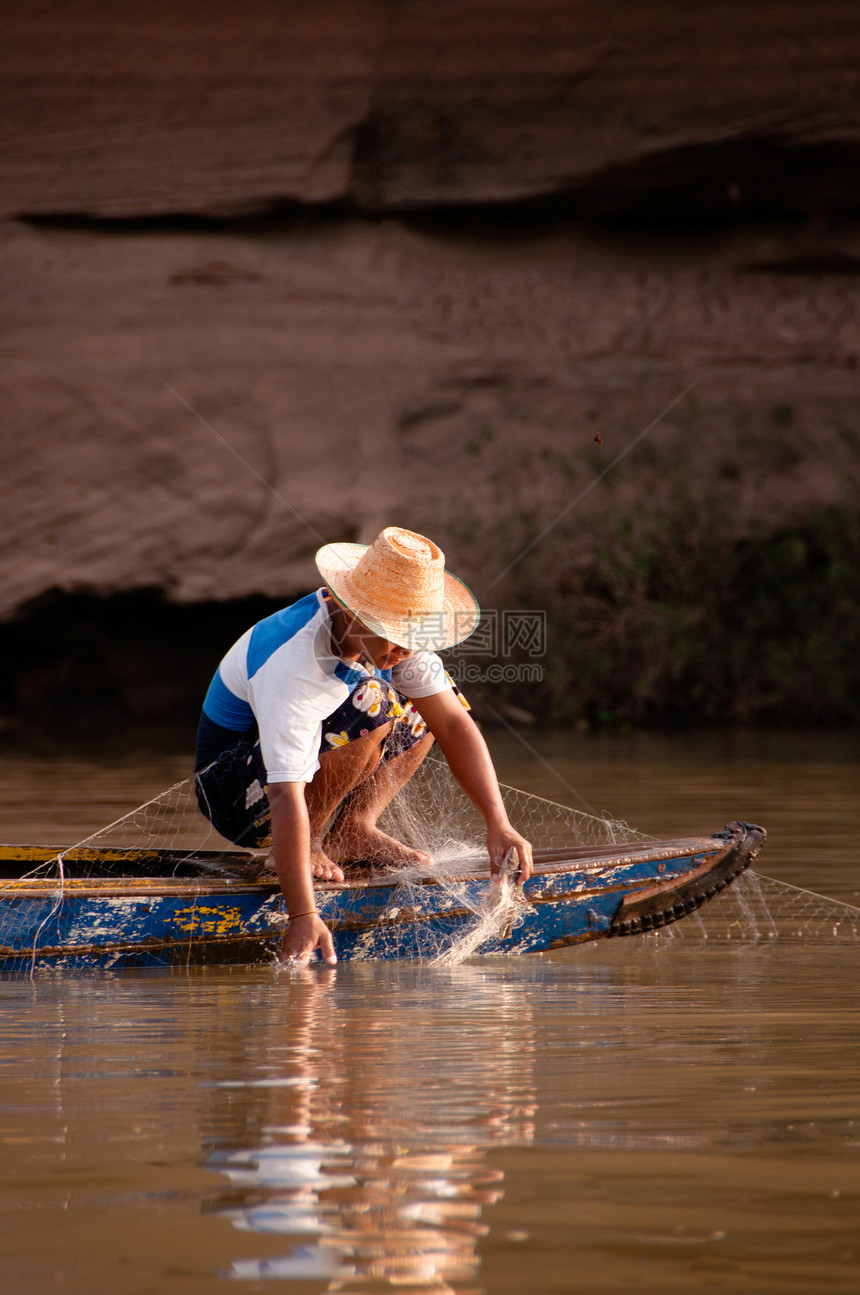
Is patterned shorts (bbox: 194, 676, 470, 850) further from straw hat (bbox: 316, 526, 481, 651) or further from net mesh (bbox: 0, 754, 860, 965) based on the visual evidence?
straw hat (bbox: 316, 526, 481, 651)

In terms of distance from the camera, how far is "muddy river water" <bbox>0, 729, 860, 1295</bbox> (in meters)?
1.44

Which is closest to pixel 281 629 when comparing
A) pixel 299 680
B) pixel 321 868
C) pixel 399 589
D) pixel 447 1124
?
pixel 299 680

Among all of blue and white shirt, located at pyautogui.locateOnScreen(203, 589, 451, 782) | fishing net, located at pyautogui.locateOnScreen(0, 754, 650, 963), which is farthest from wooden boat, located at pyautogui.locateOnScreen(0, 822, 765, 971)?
blue and white shirt, located at pyautogui.locateOnScreen(203, 589, 451, 782)

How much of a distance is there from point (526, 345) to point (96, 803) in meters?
8.06

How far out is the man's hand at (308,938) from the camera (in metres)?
3.00

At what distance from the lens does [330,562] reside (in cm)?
323

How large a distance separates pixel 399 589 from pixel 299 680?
0.30 metres

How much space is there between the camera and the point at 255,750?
3.39 metres

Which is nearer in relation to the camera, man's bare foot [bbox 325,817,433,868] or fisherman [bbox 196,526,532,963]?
fisherman [bbox 196,526,532,963]

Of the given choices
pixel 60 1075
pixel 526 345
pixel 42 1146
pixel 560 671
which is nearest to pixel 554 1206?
pixel 42 1146

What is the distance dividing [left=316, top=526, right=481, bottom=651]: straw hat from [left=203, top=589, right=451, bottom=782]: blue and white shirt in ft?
0.23

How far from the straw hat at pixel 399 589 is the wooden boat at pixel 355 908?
634mm

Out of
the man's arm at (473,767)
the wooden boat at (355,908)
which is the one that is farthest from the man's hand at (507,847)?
the wooden boat at (355,908)

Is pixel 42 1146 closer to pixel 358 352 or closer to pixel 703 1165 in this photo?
pixel 703 1165
